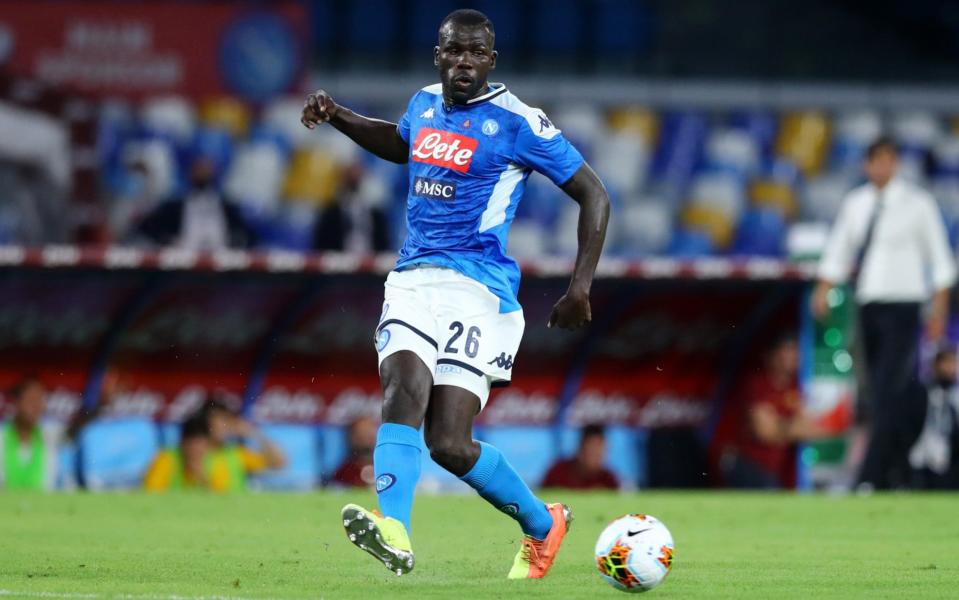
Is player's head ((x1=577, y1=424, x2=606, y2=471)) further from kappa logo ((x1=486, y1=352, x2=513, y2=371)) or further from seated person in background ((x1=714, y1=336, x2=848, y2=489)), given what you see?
kappa logo ((x1=486, y1=352, x2=513, y2=371))

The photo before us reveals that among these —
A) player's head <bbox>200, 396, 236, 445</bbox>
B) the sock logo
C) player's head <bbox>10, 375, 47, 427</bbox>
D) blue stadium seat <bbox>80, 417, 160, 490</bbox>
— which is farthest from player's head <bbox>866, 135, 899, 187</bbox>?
the sock logo

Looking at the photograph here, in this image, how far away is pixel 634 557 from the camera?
Answer: 6273mm

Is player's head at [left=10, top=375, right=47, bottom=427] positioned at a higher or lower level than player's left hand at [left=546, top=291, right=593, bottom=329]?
lower

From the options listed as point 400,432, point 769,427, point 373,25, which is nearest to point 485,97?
point 400,432

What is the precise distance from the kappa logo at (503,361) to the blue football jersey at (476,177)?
175mm

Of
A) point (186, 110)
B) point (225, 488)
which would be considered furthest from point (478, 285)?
point (186, 110)

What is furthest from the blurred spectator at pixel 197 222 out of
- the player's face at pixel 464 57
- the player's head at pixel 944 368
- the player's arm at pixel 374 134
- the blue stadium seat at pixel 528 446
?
the player's face at pixel 464 57

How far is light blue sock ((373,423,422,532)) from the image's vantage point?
20.7ft

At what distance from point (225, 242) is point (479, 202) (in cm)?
857

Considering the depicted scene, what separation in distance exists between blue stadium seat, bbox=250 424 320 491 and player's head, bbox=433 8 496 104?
728cm

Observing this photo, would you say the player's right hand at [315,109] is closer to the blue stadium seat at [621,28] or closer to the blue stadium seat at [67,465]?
the blue stadium seat at [67,465]

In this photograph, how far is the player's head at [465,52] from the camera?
673cm

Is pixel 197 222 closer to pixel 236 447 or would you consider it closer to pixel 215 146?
pixel 236 447

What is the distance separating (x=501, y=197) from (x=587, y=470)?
673 cm
